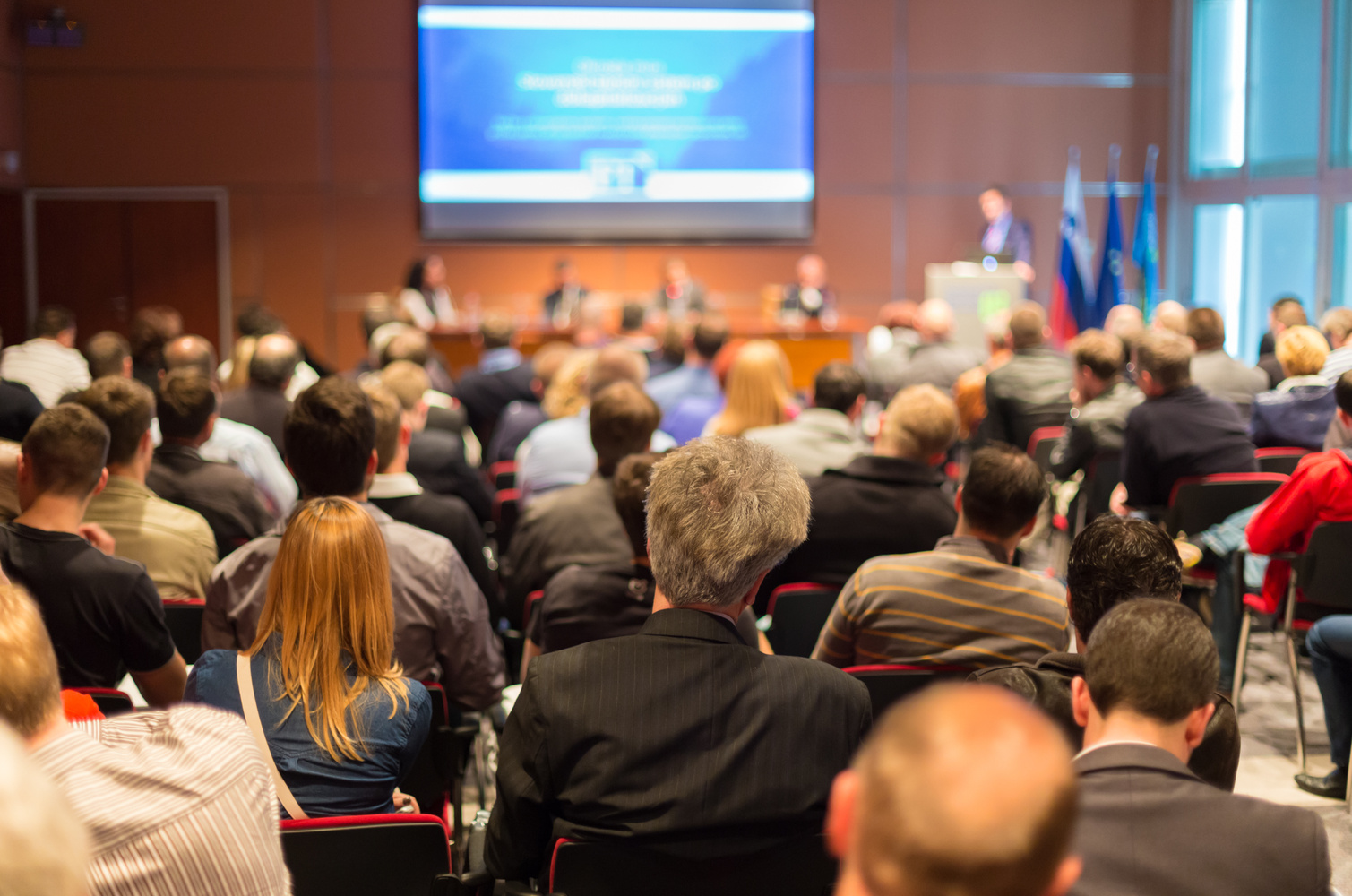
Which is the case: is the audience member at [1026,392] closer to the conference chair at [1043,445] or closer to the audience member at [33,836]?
the conference chair at [1043,445]

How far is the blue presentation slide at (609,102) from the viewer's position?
10.8 meters

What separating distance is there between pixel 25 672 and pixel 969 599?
1.97 m

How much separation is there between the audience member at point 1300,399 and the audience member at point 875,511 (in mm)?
2012

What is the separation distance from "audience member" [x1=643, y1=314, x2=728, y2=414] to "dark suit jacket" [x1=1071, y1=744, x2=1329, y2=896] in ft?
15.9

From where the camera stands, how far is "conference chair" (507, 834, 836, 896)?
173 centimetres

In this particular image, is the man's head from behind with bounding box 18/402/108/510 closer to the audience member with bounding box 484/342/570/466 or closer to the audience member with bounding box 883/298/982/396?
the audience member with bounding box 484/342/570/466

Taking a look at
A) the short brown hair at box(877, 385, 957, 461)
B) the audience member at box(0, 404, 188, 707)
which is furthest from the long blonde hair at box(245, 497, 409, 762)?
the short brown hair at box(877, 385, 957, 461)

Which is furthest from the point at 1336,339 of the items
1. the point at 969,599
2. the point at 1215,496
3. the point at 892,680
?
the point at 892,680

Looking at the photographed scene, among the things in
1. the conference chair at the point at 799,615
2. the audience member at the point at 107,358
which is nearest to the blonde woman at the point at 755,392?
the conference chair at the point at 799,615

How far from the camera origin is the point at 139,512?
3352mm

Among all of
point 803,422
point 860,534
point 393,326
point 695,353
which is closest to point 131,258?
point 393,326

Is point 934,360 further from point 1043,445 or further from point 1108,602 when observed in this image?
point 1108,602

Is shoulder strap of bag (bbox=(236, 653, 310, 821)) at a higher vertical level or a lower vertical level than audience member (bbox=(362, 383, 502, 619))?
lower

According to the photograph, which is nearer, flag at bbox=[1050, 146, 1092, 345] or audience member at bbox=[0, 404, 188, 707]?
audience member at bbox=[0, 404, 188, 707]
